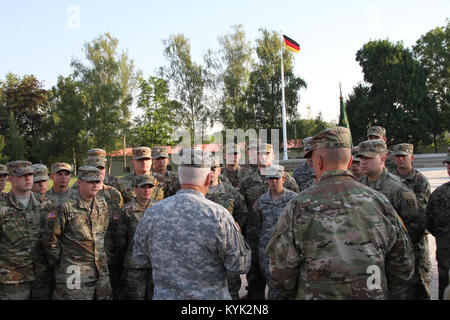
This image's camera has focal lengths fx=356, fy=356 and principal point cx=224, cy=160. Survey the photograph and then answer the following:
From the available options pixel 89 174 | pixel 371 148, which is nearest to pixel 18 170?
pixel 89 174

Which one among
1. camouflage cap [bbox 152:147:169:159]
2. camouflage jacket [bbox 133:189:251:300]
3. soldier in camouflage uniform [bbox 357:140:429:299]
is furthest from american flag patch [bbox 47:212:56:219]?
soldier in camouflage uniform [bbox 357:140:429:299]

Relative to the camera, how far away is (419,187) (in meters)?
4.97

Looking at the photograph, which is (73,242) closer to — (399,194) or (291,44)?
(399,194)

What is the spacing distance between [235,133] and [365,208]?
30.9m

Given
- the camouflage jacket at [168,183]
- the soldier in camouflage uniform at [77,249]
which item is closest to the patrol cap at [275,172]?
the camouflage jacket at [168,183]

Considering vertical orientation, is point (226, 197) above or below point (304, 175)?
below

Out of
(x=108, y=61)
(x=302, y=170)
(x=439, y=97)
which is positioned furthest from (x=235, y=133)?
(x=302, y=170)

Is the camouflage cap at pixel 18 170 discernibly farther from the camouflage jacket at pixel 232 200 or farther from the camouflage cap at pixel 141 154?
the camouflage jacket at pixel 232 200

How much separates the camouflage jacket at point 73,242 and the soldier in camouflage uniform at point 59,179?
5.06 feet

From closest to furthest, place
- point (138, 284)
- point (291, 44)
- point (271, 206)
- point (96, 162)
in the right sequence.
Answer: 1. point (138, 284)
2. point (271, 206)
3. point (96, 162)
4. point (291, 44)

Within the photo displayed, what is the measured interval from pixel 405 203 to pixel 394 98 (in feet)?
106

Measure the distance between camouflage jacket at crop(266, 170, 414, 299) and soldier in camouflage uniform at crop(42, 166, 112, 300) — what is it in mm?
2358

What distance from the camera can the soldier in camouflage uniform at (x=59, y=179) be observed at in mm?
5340
